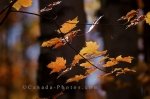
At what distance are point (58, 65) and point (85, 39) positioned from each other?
0.82ft

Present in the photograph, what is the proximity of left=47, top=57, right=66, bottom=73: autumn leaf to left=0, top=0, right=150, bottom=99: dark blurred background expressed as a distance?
0.11ft

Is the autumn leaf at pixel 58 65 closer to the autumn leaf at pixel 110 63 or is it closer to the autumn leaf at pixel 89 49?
the autumn leaf at pixel 89 49


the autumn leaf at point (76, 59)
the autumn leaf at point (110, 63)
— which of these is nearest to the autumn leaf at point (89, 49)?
the autumn leaf at point (76, 59)

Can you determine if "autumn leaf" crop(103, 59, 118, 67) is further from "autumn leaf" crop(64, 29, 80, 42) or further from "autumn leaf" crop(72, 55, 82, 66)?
"autumn leaf" crop(64, 29, 80, 42)

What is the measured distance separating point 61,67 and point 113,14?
0.87 metres

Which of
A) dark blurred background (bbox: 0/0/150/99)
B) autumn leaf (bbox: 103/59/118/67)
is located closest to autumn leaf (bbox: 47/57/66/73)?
dark blurred background (bbox: 0/0/150/99)

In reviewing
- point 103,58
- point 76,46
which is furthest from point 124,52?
point 76,46

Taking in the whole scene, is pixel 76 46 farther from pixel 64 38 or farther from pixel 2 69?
pixel 2 69

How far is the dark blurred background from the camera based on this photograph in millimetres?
1932

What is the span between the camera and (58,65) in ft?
6.48

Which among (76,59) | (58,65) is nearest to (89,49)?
(76,59)

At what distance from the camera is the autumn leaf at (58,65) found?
1.89 meters

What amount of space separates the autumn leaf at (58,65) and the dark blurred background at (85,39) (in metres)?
0.03

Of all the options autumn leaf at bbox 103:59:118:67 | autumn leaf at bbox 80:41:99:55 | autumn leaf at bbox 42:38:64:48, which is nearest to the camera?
autumn leaf at bbox 42:38:64:48
